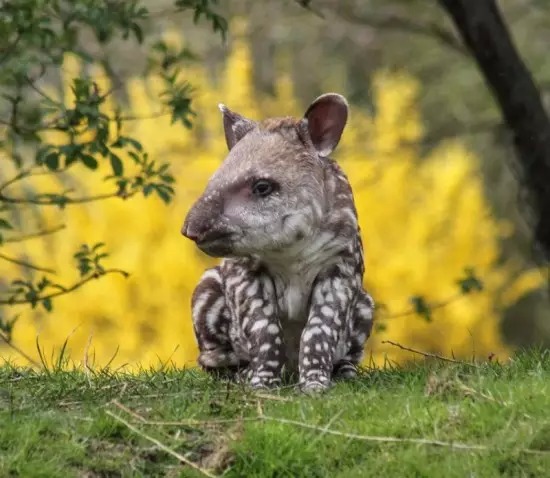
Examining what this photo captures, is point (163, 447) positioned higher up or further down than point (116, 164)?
further down

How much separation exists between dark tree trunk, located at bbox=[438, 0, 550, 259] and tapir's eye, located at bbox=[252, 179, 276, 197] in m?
3.21

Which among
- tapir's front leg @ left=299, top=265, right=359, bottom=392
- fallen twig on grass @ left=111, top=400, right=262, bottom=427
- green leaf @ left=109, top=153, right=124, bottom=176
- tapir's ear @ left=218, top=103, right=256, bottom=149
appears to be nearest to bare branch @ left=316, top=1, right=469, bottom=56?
green leaf @ left=109, top=153, right=124, bottom=176

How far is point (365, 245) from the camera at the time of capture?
1339cm

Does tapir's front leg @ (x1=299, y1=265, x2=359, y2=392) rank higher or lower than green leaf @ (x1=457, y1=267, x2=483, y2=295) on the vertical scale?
higher

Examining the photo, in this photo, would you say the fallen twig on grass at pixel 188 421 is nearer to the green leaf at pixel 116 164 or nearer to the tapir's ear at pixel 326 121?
the tapir's ear at pixel 326 121

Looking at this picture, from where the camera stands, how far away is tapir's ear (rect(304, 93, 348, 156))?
253 inches

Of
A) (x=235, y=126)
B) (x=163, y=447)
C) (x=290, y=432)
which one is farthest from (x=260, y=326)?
(x=163, y=447)

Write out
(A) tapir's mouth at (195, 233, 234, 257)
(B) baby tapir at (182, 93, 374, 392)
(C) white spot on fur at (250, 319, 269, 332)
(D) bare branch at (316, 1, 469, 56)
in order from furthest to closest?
(D) bare branch at (316, 1, 469, 56) → (C) white spot on fur at (250, 319, 269, 332) → (B) baby tapir at (182, 93, 374, 392) → (A) tapir's mouth at (195, 233, 234, 257)

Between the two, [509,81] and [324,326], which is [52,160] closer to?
[324,326]

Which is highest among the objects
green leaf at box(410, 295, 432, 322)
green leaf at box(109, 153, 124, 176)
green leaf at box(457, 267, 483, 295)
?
green leaf at box(109, 153, 124, 176)

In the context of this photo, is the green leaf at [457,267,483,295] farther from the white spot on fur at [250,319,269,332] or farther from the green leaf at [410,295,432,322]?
the white spot on fur at [250,319,269,332]

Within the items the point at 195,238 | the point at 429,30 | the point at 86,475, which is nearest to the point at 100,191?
the point at 429,30

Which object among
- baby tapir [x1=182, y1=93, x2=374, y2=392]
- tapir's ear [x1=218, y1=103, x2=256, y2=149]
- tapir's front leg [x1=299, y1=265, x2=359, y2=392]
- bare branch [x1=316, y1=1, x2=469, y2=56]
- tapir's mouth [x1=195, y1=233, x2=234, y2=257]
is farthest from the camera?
bare branch [x1=316, y1=1, x2=469, y2=56]

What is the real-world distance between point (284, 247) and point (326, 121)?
696 millimetres
